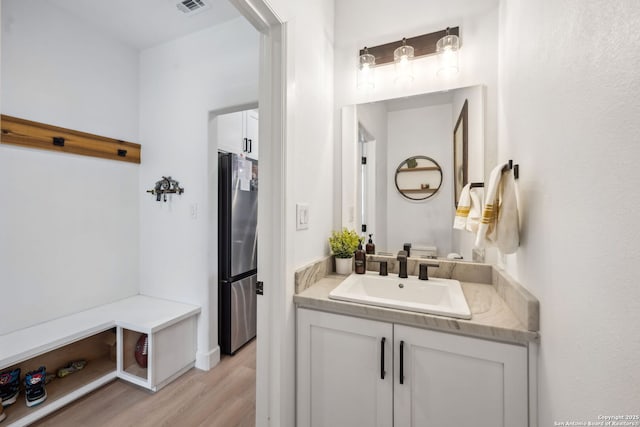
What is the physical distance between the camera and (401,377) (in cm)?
104

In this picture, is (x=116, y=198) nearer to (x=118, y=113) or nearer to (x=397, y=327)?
(x=118, y=113)

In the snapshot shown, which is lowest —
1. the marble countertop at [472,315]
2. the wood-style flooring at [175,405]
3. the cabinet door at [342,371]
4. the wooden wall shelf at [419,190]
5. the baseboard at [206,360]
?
the wood-style flooring at [175,405]

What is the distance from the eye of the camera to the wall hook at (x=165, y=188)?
2275 mm

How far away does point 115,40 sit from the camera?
2.34m

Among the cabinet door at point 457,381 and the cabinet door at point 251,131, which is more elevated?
the cabinet door at point 251,131

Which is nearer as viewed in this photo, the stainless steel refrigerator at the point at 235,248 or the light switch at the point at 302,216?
the light switch at the point at 302,216

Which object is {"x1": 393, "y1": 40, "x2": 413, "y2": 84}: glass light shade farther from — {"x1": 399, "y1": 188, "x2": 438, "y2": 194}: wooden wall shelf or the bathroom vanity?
the bathroom vanity

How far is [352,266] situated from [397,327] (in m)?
0.59

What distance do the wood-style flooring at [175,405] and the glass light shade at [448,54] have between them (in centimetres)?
237

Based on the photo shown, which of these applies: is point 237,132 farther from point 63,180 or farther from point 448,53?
point 448,53

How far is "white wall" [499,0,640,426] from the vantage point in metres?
0.45

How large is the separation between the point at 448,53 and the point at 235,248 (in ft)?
6.81

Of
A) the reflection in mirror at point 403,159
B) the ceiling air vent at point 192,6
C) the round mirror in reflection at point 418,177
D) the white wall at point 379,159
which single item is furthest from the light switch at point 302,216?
the ceiling air vent at point 192,6

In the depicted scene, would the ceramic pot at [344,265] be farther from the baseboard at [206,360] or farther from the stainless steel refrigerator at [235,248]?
the baseboard at [206,360]
